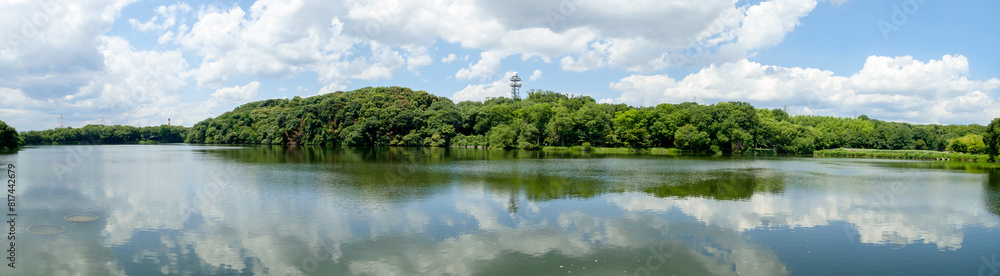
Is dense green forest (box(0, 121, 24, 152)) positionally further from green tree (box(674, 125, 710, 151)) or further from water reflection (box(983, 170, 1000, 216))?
green tree (box(674, 125, 710, 151))

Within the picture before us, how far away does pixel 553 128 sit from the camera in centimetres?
Result: 7975

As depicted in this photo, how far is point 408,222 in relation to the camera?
1435 cm

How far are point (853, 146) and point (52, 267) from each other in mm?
119704

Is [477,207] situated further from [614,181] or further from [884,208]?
[884,208]

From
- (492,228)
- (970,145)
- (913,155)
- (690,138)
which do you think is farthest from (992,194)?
(913,155)

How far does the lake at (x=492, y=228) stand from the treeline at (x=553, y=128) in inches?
1973

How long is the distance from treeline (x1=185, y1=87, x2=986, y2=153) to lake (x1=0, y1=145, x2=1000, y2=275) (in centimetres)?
5010

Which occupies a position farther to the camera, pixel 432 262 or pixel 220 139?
pixel 220 139

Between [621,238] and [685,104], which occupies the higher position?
[685,104]

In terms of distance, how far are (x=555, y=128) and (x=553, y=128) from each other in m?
0.35

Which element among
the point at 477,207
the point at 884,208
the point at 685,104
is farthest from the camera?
the point at 685,104

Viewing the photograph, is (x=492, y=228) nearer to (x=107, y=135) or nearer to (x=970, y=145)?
(x=970, y=145)

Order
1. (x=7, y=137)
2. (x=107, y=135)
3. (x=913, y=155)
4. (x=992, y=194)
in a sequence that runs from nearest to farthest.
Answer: (x=992, y=194) < (x=7, y=137) < (x=913, y=155) < (x=107, y=135)

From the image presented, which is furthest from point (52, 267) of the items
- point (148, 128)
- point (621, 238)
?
point (148, 128)
